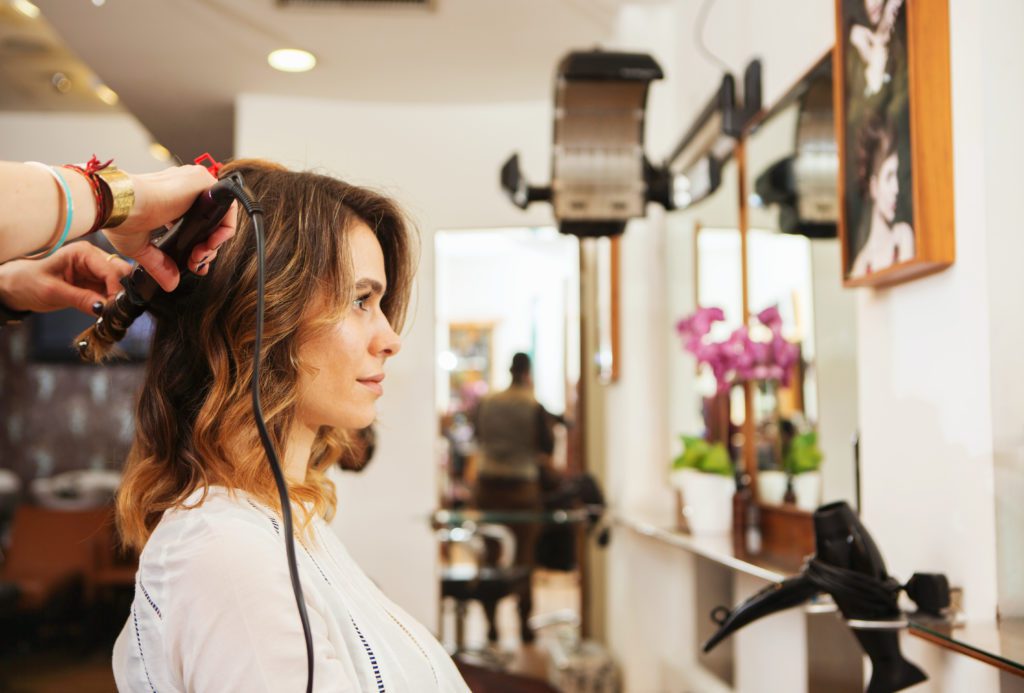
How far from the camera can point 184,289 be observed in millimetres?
983

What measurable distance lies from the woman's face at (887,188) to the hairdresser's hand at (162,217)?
96 cm

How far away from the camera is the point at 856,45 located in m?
1.53

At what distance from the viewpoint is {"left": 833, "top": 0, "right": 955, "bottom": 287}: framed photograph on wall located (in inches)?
50.4

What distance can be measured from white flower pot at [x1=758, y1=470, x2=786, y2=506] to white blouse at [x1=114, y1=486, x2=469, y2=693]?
140cm

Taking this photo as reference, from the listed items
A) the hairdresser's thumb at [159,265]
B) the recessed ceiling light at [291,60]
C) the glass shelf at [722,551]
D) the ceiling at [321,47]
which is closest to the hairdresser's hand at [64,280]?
the hairdresser's thumb at [159,265]

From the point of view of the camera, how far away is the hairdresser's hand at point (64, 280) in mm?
1107

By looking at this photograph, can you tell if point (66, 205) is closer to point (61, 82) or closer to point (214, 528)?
point (214, 528)

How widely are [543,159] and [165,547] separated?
325cm

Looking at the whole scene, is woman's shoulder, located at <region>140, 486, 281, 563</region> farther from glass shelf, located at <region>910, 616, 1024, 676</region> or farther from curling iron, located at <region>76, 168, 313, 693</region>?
glass shelf, located at <region>910, 616, 1024, 676</region>

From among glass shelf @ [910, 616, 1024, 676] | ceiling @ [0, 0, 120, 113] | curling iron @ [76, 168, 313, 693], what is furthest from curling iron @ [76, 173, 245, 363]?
ceiling @ [0, 0, 120, 113]

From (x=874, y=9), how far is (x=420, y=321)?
2659 mm

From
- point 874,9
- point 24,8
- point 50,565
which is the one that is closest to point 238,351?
point 874,9

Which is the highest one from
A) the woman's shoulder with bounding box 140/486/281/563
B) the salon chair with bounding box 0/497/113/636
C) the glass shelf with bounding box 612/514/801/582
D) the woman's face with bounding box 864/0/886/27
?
the woman's face with bounding box 864/0/886/27

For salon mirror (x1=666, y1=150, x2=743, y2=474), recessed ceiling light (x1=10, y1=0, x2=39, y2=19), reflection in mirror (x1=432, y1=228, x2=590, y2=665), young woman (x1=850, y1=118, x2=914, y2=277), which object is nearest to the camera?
young woman (x1=850, y1=118, x2=914, y2=277)
